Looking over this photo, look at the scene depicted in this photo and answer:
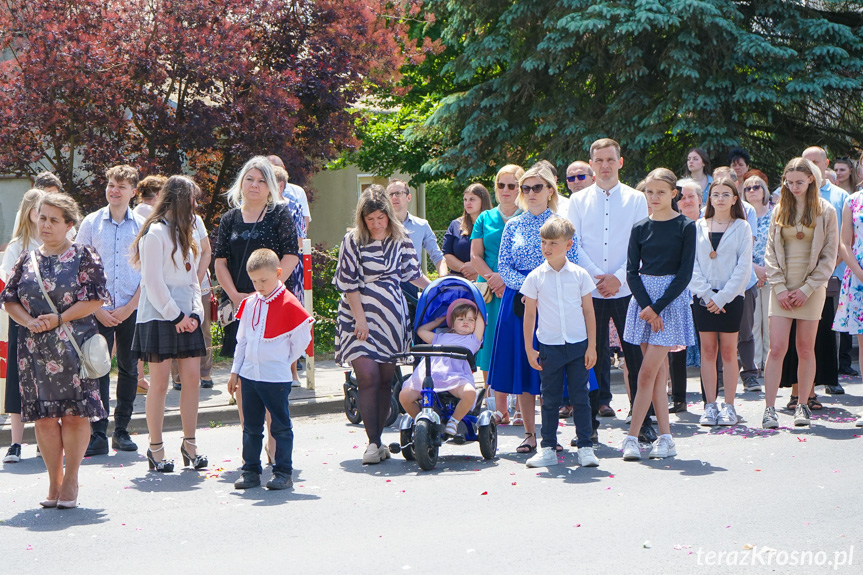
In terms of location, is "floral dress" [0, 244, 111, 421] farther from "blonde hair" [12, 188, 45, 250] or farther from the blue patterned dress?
the blue patterned dress

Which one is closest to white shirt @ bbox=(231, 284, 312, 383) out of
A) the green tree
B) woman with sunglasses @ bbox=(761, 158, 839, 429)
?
woman with sunglasses @ bbox=(761, 158, 839, 429)

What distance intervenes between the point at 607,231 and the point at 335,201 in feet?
64.2

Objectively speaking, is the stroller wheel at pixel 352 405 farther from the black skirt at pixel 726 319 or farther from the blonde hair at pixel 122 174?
the black skirt at pixel 726 319

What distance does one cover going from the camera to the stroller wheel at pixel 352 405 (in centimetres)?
929

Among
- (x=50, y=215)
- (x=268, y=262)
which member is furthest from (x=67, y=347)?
(x=268, y=262)

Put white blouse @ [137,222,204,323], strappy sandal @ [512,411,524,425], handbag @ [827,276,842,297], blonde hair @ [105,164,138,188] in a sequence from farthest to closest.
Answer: handbag @ [827,276,842,297] → strappy sandal @ [512,411,524,425] → blonde hair @ [105,164,138,188] → white blouse @ [137,222,204,323]

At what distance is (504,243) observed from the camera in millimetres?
8062

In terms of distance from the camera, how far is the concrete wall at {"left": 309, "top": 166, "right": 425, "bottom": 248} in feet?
88.3

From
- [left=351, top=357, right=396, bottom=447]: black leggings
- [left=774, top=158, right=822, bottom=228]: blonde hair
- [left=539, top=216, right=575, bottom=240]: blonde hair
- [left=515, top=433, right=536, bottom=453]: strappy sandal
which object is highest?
[left=774, top=158, right=822, bottom=228]: blonde hair

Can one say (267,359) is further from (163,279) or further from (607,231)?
(607,231)

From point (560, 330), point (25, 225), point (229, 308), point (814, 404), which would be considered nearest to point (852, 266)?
point (814, 404)

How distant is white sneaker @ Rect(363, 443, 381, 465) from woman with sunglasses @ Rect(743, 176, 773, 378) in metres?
4.71

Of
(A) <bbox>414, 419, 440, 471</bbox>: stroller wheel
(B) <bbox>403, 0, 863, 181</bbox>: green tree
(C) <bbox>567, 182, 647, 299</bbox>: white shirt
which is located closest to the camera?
(A) <bbox>414, 419, 440, 471</bbox>: stroller wheel

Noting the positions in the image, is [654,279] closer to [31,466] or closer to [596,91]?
[31,466]
